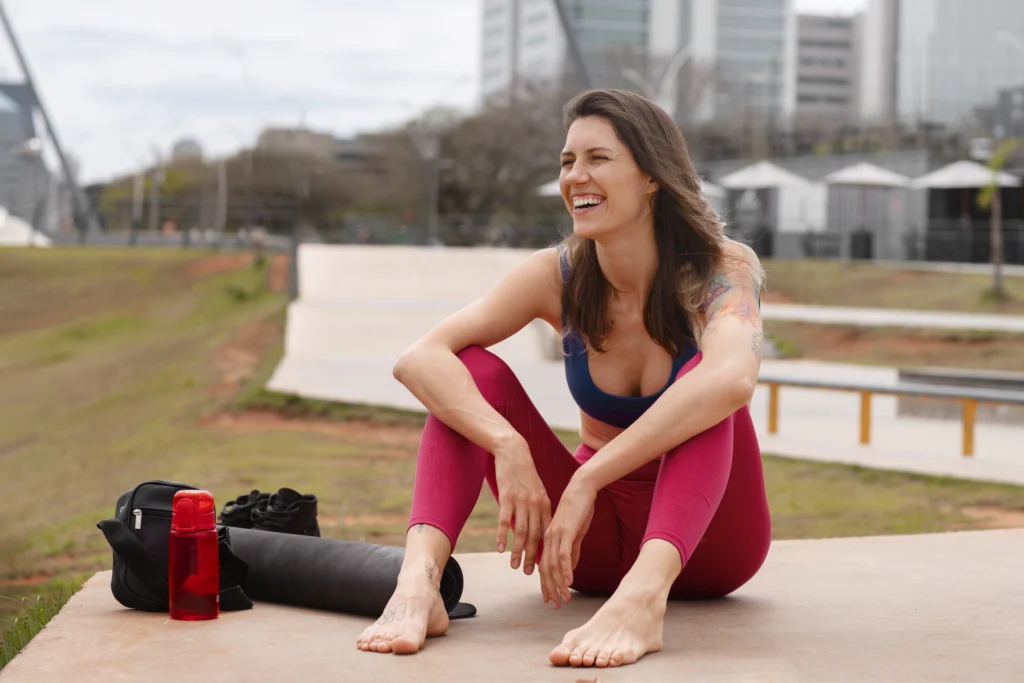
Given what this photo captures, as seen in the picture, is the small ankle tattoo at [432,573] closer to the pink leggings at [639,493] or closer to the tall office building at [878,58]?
the pink leggings at [639,493]

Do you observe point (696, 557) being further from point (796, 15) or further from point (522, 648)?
point (796, 15)

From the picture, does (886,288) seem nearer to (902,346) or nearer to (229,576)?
(902,346)

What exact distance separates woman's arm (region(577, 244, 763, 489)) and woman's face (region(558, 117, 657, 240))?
304mm

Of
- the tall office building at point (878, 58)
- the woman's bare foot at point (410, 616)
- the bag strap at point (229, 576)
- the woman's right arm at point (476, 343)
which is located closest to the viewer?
the woman's bare foot at point (410, 616)

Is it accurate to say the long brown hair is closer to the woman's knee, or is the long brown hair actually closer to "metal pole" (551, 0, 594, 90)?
the woman's knee

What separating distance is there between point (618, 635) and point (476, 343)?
0.84 meters

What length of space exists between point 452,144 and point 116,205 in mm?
33483

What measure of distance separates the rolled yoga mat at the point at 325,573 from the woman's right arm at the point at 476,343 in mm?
340

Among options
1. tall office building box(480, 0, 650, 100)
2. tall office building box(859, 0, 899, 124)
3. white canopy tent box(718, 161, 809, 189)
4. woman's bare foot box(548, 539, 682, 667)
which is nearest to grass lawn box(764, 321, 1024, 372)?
white canopy tent box(718, 161, 809, 189)

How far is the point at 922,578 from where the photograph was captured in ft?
12.2

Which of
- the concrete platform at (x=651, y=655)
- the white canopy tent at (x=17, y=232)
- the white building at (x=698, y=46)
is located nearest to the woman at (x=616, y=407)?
the concrete platform at (x=651, y=655)

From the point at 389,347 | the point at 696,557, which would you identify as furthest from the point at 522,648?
the point at 389,347

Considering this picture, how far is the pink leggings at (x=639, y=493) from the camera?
2.80 m

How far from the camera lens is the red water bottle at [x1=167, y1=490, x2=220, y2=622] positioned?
9.82 ft
